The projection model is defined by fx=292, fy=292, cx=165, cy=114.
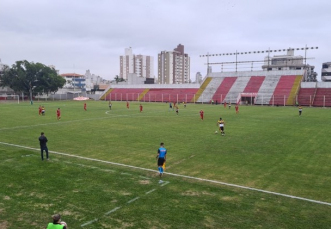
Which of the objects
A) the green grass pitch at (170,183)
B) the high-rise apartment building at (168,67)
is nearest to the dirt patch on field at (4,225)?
the green grass pitch at (170,183)

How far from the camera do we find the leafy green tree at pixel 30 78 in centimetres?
9112

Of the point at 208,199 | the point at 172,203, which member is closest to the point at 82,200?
the point at 172,203

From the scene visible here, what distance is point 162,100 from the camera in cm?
8575

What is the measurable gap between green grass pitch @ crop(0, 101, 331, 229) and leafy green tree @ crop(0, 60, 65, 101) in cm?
7612

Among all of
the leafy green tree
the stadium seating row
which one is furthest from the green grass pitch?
the leafy green tree

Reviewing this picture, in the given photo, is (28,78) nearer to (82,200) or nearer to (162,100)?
(162,100)

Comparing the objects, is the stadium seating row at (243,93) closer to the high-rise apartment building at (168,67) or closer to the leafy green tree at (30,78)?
the leafy green tree at (30,78)

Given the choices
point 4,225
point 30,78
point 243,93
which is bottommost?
point 4,225

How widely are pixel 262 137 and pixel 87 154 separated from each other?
13.6 meters

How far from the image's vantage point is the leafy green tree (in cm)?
9112

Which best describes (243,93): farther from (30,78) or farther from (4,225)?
(4,225)

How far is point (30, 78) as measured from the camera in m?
91.9

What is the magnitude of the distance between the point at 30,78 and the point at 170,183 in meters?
91.3

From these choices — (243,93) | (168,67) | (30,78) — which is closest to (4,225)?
(243,93)
